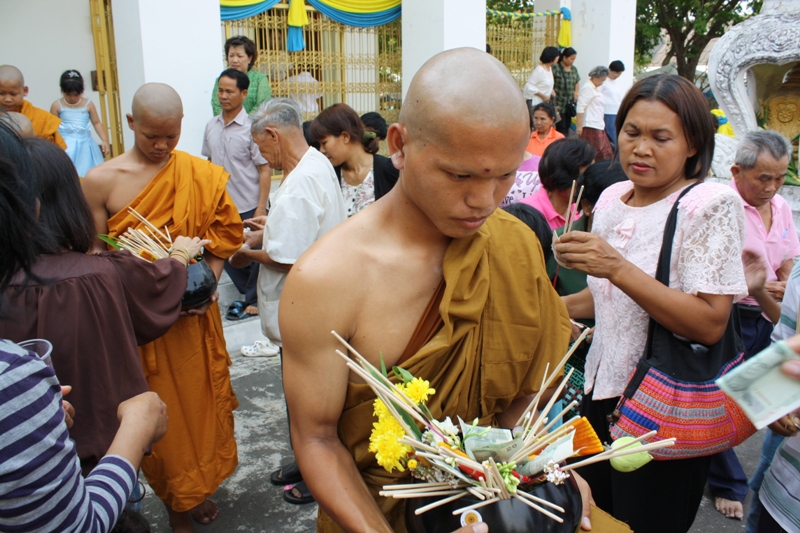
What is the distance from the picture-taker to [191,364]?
3115 mm

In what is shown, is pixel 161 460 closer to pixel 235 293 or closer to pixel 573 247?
pixel 573 247

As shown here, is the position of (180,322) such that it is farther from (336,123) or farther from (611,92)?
(611,92)

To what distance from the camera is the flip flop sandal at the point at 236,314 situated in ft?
18.4

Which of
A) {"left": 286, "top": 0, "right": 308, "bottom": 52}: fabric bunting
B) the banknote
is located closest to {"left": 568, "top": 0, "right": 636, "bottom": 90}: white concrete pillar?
{"left": 286, "top": 0, "right": 308, "bottom": 52}: fabric bunting

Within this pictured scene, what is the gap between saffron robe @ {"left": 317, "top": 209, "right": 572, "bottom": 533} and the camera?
1.48m

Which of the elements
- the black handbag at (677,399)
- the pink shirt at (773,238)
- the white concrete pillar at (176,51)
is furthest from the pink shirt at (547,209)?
the white concrete pillar at (176,51)

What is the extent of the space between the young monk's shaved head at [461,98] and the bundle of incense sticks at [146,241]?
1859 mm

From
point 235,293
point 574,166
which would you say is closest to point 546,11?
point 235,293

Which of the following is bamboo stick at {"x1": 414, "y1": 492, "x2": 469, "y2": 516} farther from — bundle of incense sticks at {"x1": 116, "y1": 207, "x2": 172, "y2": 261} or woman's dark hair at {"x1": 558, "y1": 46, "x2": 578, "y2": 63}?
woman's dark hair at {"x1": 558, "y1": 46, "x2": 578, "y2": 63}

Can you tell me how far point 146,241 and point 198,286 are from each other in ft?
1.03

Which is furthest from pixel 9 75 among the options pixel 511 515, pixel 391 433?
pixel 511 515

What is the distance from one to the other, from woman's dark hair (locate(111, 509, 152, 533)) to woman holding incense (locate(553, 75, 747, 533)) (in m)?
1.46

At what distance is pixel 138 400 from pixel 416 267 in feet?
2.89

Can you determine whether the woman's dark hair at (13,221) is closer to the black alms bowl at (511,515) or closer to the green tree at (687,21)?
the black alms bowl at (511,515)
